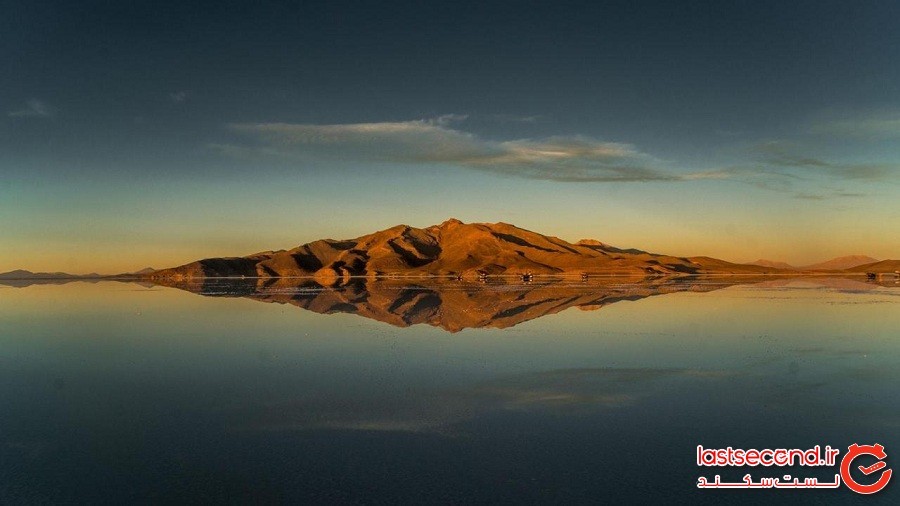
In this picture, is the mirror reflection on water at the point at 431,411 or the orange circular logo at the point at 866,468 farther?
the mirror reflection on water at the point at 431,411

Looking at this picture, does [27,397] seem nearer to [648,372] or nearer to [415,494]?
[415,494]

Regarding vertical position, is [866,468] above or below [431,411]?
below

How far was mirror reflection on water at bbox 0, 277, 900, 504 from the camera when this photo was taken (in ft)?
56.6

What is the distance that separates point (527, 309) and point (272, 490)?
189 feet

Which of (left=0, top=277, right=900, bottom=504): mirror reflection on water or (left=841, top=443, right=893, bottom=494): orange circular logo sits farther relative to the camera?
(left=0, top=277, right=900, bottom=504): mirror reflection on water

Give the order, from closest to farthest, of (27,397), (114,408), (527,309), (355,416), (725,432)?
(725,432)
(355,416)
(114,408)
(27,397)
(527,309)

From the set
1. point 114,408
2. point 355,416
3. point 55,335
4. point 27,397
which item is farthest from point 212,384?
point 55,335

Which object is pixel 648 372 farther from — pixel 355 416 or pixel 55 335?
pixel 55 335

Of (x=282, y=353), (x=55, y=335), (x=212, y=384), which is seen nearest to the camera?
(x=212, y=384)

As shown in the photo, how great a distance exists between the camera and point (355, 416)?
79.2 feet

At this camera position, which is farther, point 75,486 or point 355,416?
point 355,416

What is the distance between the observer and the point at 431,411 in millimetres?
24656

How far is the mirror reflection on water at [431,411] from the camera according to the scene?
1727cm

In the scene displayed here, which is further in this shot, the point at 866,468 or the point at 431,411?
the point at 431,411
